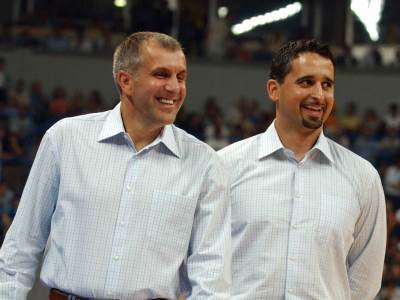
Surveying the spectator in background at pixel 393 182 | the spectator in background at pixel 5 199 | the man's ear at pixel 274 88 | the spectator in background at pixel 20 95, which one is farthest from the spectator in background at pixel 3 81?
the man's ear at pixel 274 88

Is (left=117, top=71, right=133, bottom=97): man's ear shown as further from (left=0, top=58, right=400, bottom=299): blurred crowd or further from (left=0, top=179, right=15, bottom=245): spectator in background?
(left=0, top=58, right=400, bottom=299): blurred crowd

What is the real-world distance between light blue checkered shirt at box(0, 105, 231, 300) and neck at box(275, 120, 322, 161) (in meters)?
0.57

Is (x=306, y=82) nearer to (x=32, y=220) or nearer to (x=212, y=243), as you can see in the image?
(x=212, y=243)

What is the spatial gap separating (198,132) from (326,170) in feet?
31.5

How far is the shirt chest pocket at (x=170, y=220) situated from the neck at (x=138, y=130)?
210 millimetres

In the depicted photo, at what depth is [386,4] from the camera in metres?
18.2

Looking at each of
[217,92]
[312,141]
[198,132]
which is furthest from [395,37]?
[312,141]

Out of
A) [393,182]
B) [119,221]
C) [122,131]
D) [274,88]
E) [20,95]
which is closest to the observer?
[119,221]

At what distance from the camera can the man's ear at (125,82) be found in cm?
350

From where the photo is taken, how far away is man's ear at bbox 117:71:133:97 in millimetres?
3496

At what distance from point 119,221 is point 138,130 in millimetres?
335

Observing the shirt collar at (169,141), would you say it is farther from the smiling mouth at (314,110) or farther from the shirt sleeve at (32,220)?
the smiling mouth at (314,110)

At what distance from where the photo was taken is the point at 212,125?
46.8ft

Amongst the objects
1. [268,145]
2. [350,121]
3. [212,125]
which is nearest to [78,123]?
[268,145]
